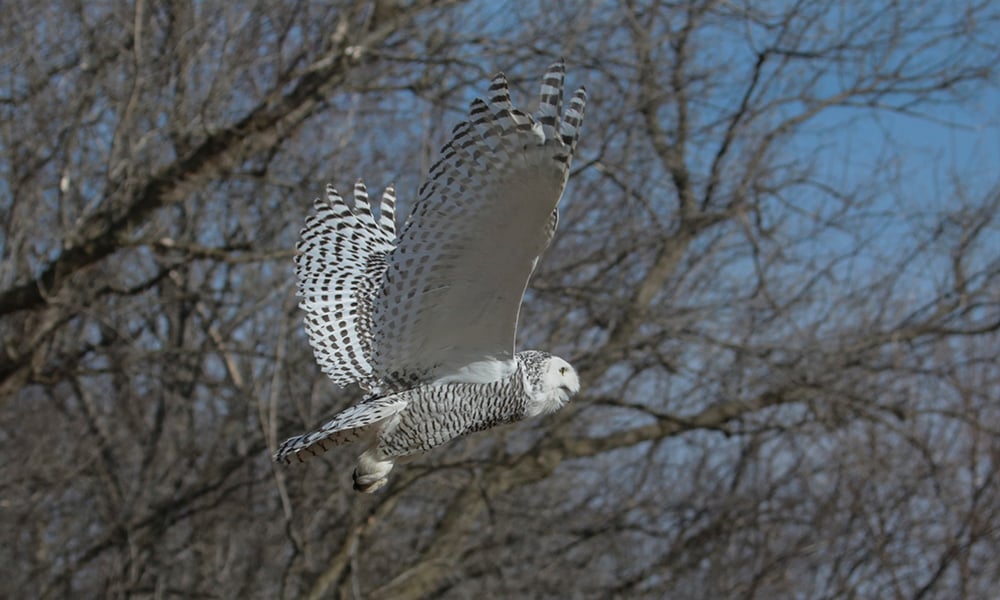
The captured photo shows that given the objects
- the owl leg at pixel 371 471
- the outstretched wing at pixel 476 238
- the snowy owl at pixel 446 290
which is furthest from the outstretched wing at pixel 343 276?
the owl leg at pixel 371 471

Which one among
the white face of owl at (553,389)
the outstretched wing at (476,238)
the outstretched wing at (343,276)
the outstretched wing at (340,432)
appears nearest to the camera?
the outstretched wing at (476,238)

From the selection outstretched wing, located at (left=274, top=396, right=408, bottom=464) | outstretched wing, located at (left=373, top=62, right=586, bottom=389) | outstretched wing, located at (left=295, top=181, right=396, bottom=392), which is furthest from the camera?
outstretched wing, located at (left=295, top=181, right=396, bottom=392)

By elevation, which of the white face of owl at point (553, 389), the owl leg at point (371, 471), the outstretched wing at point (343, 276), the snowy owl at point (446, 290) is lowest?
the owl leg at point (371, 471)

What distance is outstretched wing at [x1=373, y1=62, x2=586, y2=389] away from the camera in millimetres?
3543

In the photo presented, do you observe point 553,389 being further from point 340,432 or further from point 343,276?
point 343,276

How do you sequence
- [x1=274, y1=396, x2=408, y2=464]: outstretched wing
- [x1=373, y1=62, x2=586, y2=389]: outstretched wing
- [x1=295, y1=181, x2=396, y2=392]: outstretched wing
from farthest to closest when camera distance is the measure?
1. [x1=295, y1=181, x2=396, y2=392]: outstretched wing
2. [x1=274, y1=396, x2=408, y2=464]: outstretched wing
3. [x1=373, y1=62, x2=586, y2=389]: outstretched wing

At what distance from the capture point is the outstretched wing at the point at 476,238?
3543 millimetres

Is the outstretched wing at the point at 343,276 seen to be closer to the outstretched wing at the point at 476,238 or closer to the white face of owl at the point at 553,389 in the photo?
the outstretched wing at the point at 476,238

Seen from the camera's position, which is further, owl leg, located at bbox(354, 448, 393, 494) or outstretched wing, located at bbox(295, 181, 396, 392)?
outstretched wing, located at bbox(295, 181, 396, 392)

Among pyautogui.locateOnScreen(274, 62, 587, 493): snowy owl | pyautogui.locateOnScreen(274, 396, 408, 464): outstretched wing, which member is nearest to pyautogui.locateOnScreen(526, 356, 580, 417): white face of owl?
pyautogui.locateOnScreen(274, 62, 587, 493): snowy owl

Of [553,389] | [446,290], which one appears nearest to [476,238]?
[446,290]

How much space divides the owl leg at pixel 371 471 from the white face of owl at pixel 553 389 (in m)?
0.61

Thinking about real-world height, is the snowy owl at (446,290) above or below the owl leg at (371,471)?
above

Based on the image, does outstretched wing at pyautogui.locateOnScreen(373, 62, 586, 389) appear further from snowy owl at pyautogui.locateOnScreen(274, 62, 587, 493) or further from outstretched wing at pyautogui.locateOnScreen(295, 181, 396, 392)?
outstretched wing at pyautogui.locateOnScreen(295, 181, 396, 392)
